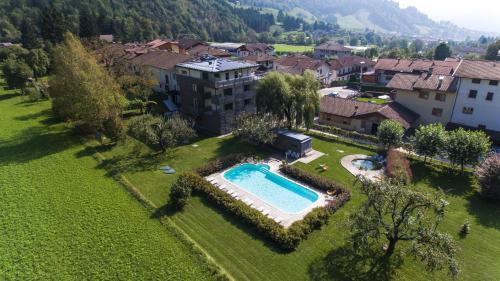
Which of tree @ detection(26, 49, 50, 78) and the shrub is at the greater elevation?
tree @ detection(26, 49, 50, 78)

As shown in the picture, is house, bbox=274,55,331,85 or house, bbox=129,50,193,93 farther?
house, bbox=274,55,331,85

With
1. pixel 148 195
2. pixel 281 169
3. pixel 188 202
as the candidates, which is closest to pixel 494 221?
pixel 281 169

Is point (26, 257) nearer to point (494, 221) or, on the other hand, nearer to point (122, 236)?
point (122, 236)

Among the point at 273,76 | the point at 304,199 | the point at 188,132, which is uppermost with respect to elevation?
the point at 273,76

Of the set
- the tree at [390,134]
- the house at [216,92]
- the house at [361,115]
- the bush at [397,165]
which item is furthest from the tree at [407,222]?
the house at [361,115]

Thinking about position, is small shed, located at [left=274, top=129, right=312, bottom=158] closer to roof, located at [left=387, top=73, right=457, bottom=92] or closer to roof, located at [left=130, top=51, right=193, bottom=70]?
roof, located at [left=387, top=73, right=457, bottom=92]

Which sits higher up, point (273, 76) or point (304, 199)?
point (273, 76)

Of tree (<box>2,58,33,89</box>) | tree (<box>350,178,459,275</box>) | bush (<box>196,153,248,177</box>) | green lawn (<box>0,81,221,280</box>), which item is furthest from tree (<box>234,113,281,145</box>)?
tree (<box>2,58,33,89</box>)

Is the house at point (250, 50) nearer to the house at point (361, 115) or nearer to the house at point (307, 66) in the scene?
the house at point (307, 66)
